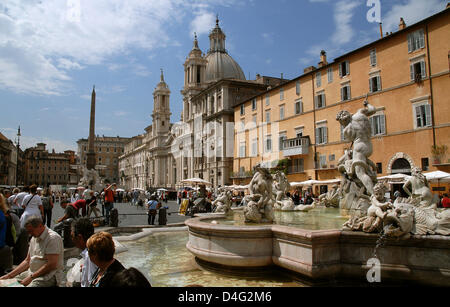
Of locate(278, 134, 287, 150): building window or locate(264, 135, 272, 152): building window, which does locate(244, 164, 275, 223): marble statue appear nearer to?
locate(278, 134, 287, 150): building window

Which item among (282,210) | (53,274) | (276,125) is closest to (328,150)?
(276,125)

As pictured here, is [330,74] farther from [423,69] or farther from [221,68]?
[221,68]

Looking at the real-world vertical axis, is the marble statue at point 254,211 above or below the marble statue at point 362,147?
below

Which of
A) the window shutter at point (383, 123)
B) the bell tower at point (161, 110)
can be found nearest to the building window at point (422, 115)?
the window shutter at point (383, 123)

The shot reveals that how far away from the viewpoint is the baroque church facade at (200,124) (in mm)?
52438

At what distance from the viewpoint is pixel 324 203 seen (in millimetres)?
12719

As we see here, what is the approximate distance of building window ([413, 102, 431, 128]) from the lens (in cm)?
2297

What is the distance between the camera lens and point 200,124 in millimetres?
60719

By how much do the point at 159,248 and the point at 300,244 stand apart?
4449mm

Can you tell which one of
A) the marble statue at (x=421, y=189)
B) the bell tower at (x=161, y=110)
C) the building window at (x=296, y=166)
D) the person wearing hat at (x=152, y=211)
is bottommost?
the person wearing hat at (x=152, y=211)

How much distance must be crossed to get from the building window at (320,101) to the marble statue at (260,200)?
27.4 meters

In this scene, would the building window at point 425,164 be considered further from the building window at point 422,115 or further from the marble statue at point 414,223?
the marble statue at point 414,223

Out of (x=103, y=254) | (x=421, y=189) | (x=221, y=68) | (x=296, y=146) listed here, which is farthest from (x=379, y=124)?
(x=221, y=68)
